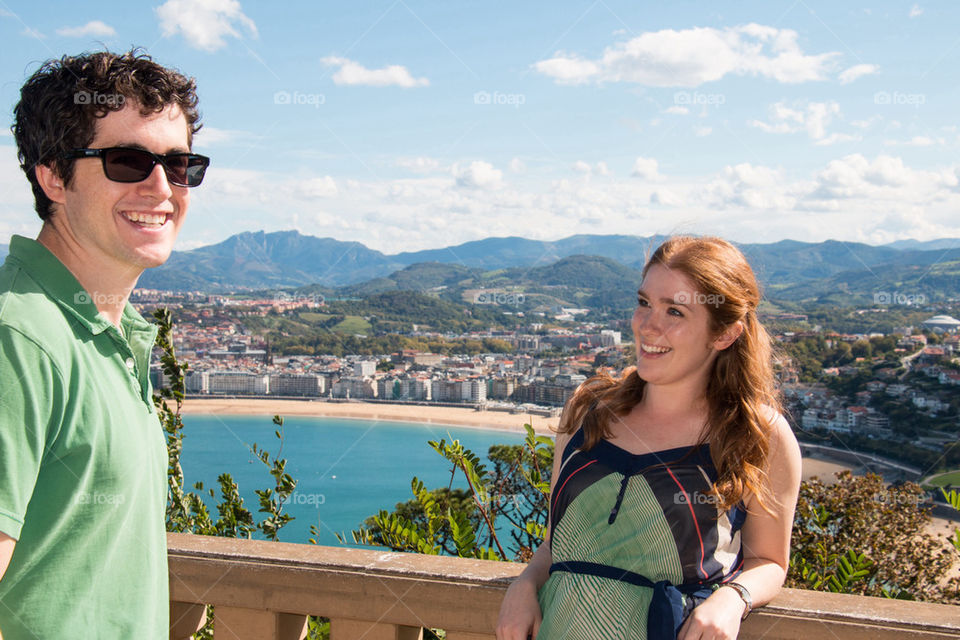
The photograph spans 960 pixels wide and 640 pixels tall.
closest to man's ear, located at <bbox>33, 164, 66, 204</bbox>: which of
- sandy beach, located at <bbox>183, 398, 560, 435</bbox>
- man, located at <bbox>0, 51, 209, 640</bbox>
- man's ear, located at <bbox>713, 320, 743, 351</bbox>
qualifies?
man, located at <bbox>0, 51, 209, 640</bbox>

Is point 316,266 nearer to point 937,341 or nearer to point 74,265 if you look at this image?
point 937,341

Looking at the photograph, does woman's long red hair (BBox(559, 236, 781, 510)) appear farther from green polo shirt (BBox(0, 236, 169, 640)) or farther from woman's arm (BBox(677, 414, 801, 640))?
green polo shirt (BBox(0, 236, 169, 640))

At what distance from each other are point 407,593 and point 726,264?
2.79 ft

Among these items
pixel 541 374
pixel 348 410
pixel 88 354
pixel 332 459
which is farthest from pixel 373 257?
pixel 88 354

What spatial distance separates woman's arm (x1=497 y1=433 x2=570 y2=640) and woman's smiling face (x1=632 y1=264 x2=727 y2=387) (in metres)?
0.39

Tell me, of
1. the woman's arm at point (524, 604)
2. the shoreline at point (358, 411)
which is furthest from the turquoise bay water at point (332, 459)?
the woman's arm at point (524, 604)

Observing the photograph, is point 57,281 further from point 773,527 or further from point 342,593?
point 773,527

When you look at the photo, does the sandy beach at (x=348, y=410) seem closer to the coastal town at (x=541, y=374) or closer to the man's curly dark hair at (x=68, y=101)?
the coastal town at (x=541, y=374)

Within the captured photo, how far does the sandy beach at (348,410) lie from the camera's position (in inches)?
1526

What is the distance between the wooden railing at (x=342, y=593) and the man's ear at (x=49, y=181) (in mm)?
796

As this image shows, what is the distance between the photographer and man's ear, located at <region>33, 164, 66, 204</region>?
918mm

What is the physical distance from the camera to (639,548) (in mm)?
1153

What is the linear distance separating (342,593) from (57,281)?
2.63 feet

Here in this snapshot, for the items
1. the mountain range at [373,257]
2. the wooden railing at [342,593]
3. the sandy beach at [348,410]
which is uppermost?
the mountain range at [373,257]
